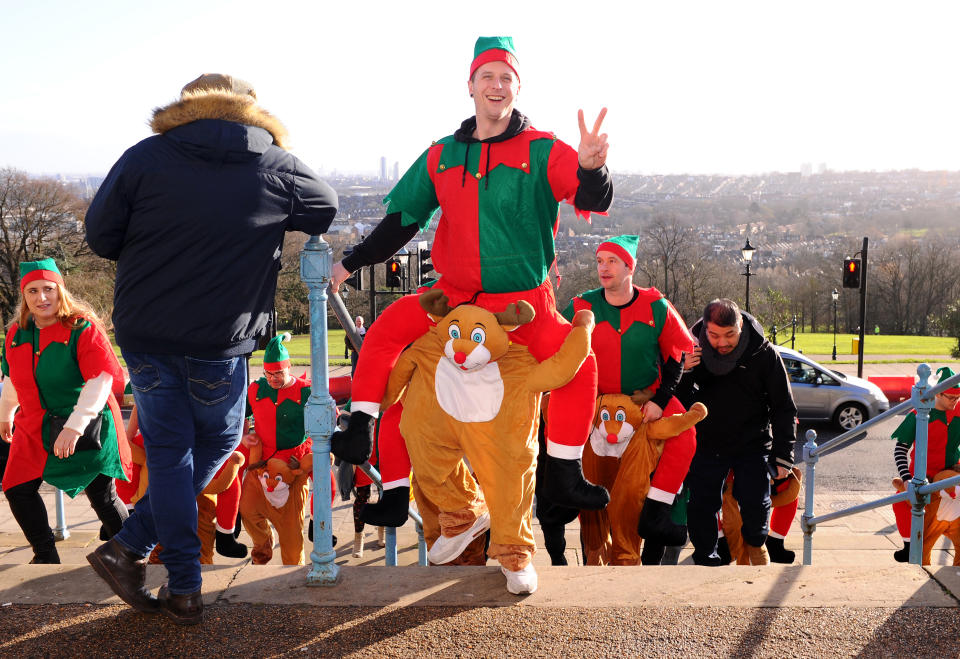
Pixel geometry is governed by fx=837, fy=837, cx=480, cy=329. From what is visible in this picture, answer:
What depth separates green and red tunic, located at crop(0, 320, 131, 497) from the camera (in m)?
4.29

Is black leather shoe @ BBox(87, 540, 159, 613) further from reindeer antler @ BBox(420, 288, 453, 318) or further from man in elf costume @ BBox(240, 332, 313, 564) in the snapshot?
man in elf costume @ BBox(240, 332, 313, 564)

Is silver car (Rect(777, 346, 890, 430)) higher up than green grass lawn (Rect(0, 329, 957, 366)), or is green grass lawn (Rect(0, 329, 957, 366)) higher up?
silver car (Rect(777, 346, 890, 430))

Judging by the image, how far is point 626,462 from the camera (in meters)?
4.34

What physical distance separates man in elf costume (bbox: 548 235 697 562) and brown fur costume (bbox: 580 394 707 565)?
47 millimetres

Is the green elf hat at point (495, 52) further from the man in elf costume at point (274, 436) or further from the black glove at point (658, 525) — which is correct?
the man in elf costume at point (274, 436)

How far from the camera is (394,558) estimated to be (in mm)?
4578

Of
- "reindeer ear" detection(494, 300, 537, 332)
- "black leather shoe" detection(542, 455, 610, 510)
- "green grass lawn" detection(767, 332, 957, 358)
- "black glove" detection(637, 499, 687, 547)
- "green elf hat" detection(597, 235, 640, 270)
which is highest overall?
"green elf hat" detection(597, 235, 640, 270)

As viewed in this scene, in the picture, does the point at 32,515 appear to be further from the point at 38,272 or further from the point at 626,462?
the point at 626,462

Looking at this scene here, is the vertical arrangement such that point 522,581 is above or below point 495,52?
below

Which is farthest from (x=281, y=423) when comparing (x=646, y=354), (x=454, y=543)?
(x=646, y=354)

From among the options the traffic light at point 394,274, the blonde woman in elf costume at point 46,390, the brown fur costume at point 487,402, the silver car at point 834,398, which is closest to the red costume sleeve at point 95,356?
the blonde woman in elf costume at point 46,390

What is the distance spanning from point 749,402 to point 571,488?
6.21 ft

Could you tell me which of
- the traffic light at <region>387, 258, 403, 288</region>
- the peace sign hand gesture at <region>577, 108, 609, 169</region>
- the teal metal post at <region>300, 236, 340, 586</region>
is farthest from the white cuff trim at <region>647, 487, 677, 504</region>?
the traffic light at <region>387, 258, 403, 288</region>

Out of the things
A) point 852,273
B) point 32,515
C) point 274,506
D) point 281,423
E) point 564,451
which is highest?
point 564,451
